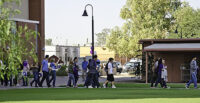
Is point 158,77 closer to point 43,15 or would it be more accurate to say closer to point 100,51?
point 43,15

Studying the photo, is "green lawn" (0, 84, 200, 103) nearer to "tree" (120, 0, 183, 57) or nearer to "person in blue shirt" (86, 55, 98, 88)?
"person in blue shirt" (86, 55, 98, 88)

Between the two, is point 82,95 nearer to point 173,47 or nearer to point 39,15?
point 173,47

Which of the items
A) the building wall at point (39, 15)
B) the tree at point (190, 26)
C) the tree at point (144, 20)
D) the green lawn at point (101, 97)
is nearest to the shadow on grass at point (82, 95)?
the green lawn at point (101, 97)

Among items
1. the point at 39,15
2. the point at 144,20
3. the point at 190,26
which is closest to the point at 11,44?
the point at 39,15

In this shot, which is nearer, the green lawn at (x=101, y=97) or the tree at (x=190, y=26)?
the green lawn at (x=101, y=97)

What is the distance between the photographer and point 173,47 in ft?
A: 135

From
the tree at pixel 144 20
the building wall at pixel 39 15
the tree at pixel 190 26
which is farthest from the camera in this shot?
the tree at pixel 190 26

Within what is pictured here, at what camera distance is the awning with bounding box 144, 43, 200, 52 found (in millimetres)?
40153

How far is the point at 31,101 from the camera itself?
2020 centimetres

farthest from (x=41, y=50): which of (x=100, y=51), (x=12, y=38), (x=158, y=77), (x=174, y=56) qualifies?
(x=100, y=51)

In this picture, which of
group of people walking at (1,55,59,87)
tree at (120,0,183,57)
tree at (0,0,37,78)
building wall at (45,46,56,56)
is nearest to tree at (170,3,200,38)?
tree at (120,0,183,57)

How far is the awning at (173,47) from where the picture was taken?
132 ft

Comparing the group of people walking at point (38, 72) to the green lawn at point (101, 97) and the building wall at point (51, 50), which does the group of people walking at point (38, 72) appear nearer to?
the green lawn at point (101, 97)

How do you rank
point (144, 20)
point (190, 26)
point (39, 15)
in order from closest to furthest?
point (39, 15) → point (144, 20) → point (190, 26)
